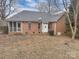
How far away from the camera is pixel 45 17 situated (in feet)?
135

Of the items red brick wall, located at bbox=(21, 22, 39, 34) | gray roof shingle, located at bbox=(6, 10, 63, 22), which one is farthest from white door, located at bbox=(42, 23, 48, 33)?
red brick wall, located at bbox=(21, 22, 39, 34)

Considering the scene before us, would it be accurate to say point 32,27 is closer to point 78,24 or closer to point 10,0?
point 10,0

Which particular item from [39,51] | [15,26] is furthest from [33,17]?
[39,51]

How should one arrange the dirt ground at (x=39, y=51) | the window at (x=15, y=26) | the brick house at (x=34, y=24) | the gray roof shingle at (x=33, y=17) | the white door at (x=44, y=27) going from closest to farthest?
the dirt ground at (x=39, y=51) → the brick house at (x=34, y=24) → the window at (x=15, y=26) → the gray roof shingle at (x=33, y=17) → the white door at (x=44, y=27)

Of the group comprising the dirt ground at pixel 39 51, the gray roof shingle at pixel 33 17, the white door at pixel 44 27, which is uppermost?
the gray roof shingle at pixel 33 17

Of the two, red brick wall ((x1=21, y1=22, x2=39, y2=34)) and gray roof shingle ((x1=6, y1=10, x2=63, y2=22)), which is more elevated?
gray roof shingle ((x1=6, y1=10, x2=63, y2=22))

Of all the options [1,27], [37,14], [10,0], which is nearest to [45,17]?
[37,14]

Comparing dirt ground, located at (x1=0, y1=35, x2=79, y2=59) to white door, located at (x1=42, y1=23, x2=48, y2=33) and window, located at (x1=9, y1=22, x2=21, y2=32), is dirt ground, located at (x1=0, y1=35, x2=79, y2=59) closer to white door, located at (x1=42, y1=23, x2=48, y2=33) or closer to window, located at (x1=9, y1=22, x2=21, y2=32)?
window, located at (x1=9, y1=22, x2=21, y2=32)

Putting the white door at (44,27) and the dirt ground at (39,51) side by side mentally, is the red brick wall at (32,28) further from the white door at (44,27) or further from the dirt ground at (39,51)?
the dirt ground at (39,51)

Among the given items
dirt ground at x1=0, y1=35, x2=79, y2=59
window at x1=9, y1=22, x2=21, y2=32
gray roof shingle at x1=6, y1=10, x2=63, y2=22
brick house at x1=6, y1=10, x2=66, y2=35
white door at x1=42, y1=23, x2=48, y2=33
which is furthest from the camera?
white door at x1=42, y1=23, x2=48, y2=33

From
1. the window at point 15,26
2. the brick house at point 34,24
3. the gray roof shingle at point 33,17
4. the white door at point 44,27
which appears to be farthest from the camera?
the white door at point 44,27

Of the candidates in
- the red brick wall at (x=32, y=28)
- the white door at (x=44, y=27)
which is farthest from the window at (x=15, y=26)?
the white door at (x=44, y=27)

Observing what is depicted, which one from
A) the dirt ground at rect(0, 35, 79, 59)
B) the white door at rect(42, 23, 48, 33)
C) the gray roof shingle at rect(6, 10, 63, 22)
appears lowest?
the dirt ground at rect(0, 35, 79, 59)

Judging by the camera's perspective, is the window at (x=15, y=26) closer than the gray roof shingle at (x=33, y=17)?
Yes
